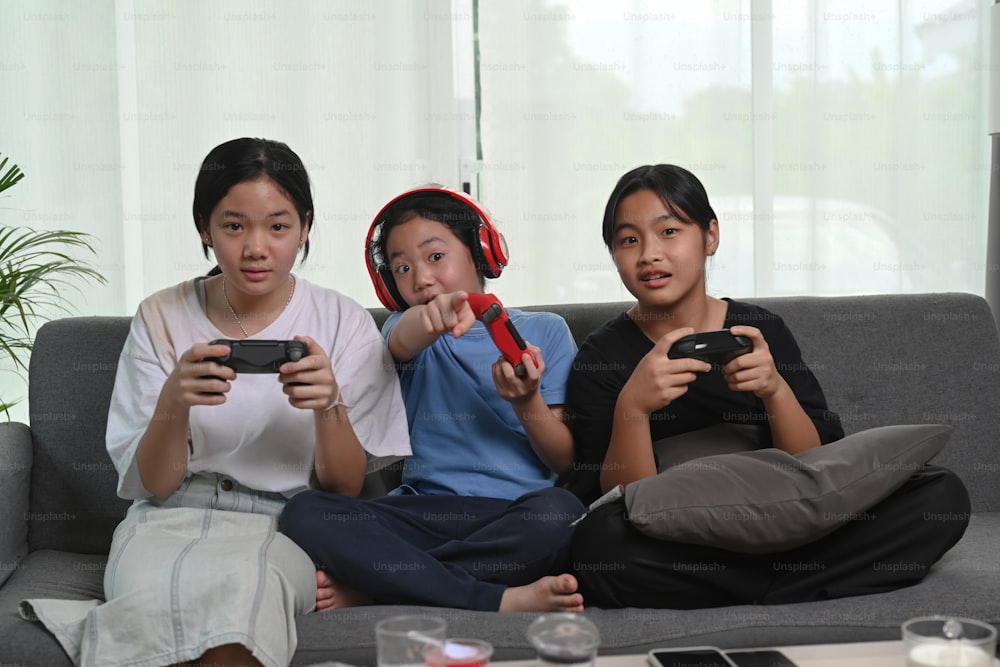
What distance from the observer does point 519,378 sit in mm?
1750

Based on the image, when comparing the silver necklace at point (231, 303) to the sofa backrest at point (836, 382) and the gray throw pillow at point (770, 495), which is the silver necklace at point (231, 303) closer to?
the sofa backrest at point (836, 382)

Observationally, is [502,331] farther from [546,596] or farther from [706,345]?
[546,596]

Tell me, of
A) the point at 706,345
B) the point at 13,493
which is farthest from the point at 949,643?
the point at 13,493

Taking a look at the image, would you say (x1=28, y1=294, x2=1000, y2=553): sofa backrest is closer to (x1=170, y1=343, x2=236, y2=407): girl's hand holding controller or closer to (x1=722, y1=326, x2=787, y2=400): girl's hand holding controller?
(x1=722, y1=326, x2=787, y2=400): girl's hand holding controller

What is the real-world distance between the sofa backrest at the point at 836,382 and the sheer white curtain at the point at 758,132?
128 centimetres

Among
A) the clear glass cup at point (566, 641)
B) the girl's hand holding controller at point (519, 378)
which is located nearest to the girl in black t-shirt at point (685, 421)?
the girl's hand holding controller at point (519, 378)

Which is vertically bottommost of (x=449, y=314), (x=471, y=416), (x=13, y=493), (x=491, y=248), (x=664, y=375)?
(x=13, y=493)

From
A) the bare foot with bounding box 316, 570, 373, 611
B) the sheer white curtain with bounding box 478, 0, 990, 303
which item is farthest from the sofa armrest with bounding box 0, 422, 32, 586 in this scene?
the sheer white curtain with bounding box 478, 0, 990, 303

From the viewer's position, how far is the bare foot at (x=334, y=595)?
5.19ft

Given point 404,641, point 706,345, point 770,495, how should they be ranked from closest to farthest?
point 404,641 < point 770,495 < point 706,345

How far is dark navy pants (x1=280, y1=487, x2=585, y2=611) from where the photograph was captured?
1575 mm

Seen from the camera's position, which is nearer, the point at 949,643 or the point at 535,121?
the point at 949,643

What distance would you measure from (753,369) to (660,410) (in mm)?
240

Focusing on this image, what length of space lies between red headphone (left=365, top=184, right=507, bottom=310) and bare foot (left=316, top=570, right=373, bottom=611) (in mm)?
581
